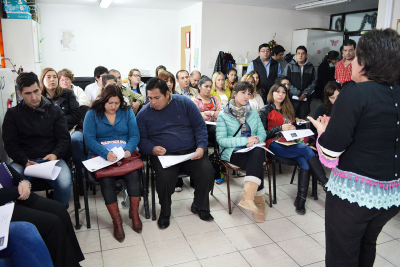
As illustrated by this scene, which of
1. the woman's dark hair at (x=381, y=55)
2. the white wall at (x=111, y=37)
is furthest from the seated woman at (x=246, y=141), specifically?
the white wall at (x=111, y=37)

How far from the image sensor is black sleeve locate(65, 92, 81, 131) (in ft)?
10.8

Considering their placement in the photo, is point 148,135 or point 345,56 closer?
point 148,135

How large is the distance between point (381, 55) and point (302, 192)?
196cm

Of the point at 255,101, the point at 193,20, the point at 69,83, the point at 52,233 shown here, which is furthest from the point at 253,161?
the point at 193,20

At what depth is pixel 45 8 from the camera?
625 cm

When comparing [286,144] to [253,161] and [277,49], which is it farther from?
[277,49]

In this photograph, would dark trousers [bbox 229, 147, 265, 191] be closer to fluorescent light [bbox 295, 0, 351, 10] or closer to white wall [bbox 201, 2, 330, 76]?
white wall [bbox 201, 2, 330, 76]

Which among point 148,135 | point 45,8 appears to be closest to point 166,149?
point 148,135

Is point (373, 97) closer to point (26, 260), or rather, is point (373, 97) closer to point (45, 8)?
point (26, 260)

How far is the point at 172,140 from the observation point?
2.76 metres

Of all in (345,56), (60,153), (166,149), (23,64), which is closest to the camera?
(60,153)

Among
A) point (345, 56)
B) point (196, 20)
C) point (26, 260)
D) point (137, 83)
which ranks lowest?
point (26, 260)

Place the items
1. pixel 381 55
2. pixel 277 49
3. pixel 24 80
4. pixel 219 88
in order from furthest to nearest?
pixel 277 49, pixel 219 88, pixel 24 80, pixel 381 55

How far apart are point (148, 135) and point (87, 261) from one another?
1186 millimetres
